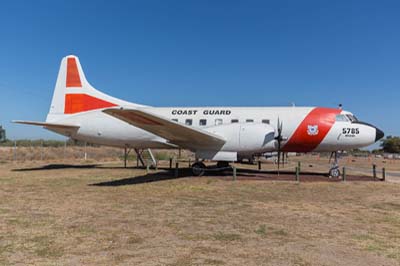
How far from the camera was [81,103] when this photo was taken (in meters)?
20.5

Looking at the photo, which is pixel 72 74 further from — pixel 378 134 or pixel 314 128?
pixel 378 134

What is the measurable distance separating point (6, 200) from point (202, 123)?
10517 millimetres

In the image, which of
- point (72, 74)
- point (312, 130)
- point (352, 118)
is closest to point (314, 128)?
point (312, 130)

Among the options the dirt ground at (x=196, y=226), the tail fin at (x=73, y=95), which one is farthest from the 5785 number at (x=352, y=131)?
the tail fin at (x=73, y=95)

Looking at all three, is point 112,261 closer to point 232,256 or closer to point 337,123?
point 232,256

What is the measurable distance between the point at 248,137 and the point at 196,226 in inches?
378

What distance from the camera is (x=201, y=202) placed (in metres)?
9.85

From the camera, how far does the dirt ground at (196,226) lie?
Answer: 5.15m

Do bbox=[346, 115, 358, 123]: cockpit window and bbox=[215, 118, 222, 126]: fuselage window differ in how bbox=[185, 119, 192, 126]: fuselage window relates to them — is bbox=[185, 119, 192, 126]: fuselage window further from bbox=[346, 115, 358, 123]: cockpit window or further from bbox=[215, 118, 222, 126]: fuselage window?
bbox=[346, 115, 358, 123]: cockpit window

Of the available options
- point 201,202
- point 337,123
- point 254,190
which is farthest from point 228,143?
point 201,202

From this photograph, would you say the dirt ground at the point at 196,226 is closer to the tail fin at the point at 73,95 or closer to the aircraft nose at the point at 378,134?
the aircraft nose at the point at 378,134

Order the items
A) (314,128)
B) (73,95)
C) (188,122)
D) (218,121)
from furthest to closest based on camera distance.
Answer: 1. (73,95)
2. (188,122)
3. (218,121)
4. (314,128)

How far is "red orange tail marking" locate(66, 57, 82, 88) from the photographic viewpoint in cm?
2067

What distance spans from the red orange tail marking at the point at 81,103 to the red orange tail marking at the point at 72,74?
75 cm
